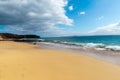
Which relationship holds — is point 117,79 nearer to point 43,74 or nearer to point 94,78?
point 94,78

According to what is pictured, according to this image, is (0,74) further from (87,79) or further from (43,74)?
(87,79)

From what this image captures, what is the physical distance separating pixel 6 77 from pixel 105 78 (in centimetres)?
359

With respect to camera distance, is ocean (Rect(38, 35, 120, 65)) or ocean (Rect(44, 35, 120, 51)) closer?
ocean (Rect(38, 35, 120, 65))

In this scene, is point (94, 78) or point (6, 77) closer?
point (6, 77)

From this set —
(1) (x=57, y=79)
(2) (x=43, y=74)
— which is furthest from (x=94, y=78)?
(2) (x=43, y=74)

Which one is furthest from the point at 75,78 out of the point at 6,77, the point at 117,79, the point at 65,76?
the point at 6,77

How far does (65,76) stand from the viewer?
16.3ft

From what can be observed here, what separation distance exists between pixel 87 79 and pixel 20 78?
237 cm

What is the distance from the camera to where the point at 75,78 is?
4.82 meters

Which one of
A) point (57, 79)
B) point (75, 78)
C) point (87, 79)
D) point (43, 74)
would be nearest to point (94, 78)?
point (87, 79)

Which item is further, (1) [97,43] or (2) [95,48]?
(1) [97,43]

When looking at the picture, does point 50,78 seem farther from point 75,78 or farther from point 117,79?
point 117,79

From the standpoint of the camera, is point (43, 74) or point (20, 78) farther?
point (43, 74)

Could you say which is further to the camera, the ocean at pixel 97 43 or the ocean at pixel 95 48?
the ocean at pixel 97 43
